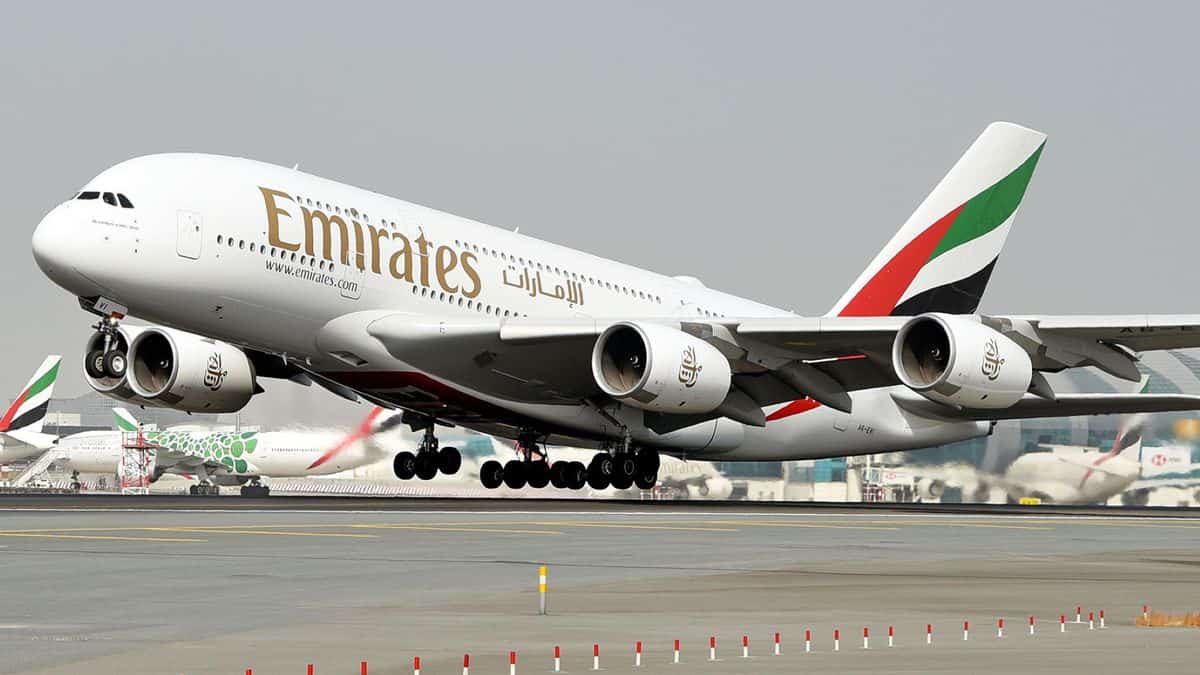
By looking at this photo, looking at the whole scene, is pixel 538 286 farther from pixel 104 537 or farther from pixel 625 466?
pixel 104 537

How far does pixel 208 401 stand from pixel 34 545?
17730mm

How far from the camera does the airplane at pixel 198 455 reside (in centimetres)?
8812

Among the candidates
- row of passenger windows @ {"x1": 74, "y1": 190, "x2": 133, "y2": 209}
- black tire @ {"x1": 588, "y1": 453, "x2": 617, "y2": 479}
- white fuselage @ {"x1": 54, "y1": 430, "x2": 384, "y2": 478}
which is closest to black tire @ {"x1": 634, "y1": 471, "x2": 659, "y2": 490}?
black tire @ {"x1": 588, "y1": 453, "x2": 617, "y2": 479}

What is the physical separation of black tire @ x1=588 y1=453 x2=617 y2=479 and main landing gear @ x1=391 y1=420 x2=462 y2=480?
18.9 feet

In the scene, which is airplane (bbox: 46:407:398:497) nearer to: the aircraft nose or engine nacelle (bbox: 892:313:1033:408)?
the aircraft nose

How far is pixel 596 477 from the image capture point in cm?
4841

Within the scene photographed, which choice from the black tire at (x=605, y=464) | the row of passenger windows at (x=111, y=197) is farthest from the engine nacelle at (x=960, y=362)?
the row of passenger windows at (x=111, y=197)

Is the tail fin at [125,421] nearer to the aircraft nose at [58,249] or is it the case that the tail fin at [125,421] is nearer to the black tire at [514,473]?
the black tire at [514,473]

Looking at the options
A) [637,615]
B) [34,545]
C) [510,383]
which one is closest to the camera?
[637,615]

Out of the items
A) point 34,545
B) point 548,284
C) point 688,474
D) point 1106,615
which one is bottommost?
point 1106,615

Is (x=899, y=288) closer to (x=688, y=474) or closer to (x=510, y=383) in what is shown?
(x=688, y=474)

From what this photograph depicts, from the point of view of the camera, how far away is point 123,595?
65.9 ft

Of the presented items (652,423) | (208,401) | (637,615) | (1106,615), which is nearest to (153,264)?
(208,401)

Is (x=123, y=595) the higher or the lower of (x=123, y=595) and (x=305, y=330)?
the lower
